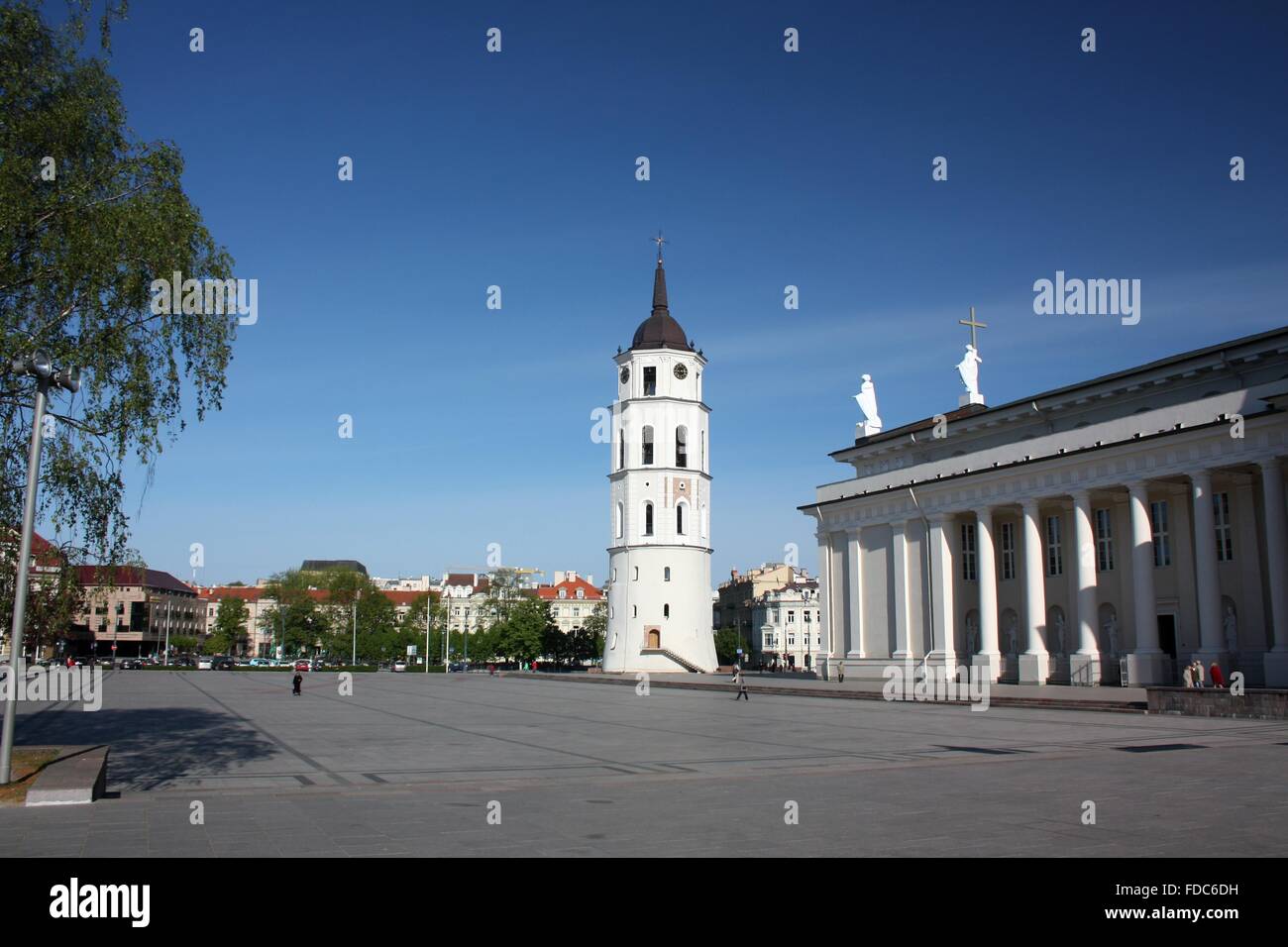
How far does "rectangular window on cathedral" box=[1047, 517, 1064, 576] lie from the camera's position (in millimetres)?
47938

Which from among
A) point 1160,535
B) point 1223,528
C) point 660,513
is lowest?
point 1160,535

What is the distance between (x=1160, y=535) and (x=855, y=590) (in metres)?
17.8

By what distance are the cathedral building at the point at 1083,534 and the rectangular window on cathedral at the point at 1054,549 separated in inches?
2.8

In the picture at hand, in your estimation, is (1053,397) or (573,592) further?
(573,592)

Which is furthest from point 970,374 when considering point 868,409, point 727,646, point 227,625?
point 227,625

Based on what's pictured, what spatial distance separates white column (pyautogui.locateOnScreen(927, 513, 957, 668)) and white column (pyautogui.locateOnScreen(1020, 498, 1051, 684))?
4.55m

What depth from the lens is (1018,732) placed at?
1005 inches

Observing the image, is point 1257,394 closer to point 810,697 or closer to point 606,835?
point 810,697

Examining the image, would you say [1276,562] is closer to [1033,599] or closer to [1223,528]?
[1223,528]

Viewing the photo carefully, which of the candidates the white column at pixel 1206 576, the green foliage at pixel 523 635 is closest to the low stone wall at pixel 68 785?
the white column at pixel 1206 576

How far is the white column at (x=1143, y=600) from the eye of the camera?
39281 millimetres

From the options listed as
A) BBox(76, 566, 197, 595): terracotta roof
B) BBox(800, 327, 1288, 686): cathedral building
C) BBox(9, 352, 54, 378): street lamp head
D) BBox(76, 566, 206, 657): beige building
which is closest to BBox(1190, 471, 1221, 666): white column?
BBox(800, 327, 1288, 686): cathedral building

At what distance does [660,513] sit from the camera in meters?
85.1
